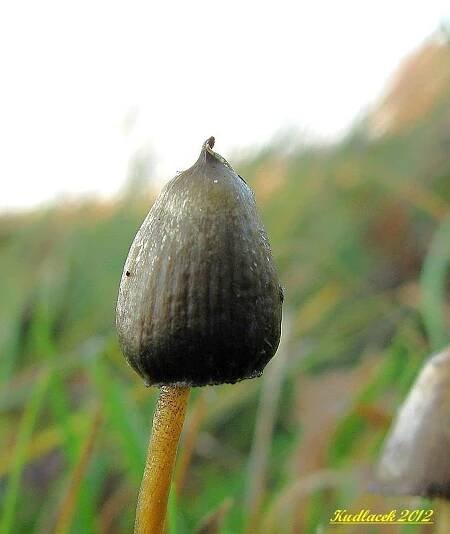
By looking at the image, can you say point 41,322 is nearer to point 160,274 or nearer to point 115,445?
point 115,445

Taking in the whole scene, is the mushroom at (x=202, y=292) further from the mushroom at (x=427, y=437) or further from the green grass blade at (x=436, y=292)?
the green grass blade at (x=436, y=292)

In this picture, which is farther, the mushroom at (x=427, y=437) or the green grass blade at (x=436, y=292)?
the green grass blade at (x=436, y=292)

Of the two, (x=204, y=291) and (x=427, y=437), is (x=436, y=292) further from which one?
(x=204, y=291)

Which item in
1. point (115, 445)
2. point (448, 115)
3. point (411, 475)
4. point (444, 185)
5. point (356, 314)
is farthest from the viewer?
point (448, 115)

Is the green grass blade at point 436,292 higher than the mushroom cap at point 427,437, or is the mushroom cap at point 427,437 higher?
the green grass blade at point 436,292

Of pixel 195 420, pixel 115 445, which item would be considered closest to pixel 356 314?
pixel 115 445

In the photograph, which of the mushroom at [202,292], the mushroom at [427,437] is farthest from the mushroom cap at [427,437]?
the mushroom at [202,292]

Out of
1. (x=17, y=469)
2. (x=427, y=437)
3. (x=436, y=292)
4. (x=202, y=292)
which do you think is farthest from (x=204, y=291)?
(x=436, y=292)
